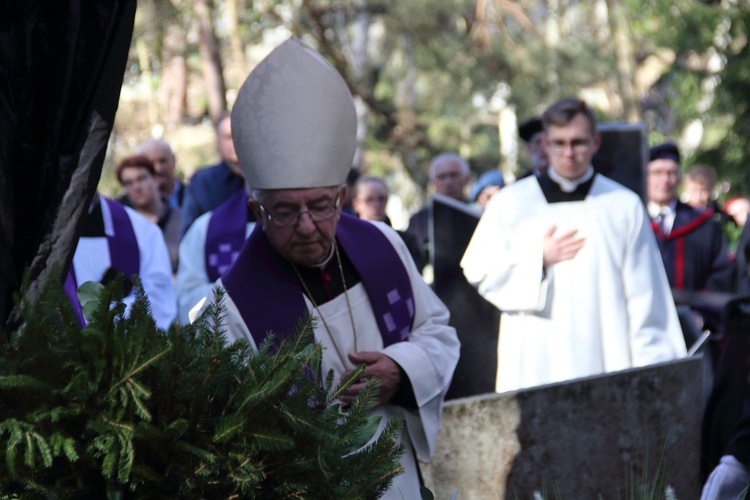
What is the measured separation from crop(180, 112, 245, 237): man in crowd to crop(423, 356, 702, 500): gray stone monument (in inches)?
137

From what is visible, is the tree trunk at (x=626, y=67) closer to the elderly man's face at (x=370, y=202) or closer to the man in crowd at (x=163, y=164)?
the man in crowd at (x=163, y=164)

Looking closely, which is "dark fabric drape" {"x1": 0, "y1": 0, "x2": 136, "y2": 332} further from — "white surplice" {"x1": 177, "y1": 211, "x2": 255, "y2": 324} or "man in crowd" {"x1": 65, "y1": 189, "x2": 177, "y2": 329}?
"white surplice" {"x1": 177, "y1": 211, "x2": 255, "y2": 324}

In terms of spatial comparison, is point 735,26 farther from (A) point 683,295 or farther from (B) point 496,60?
(B) point 496,60

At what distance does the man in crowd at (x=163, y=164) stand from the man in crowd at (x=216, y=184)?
45.1 inches

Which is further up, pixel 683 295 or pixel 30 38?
pixel 30 38

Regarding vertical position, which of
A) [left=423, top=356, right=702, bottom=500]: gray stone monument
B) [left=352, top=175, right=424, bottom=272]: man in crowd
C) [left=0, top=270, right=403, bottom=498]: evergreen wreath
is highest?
[left=352, top=175, right=424, bottom=272]: man in crowd

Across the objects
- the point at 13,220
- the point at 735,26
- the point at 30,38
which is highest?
the point at 735,26

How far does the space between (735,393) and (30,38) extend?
8.83ft

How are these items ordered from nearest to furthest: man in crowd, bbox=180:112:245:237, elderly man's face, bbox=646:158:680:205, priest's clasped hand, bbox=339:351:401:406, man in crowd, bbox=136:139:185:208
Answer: priest's clasped hand, bbox=339:351:401:406 < man in crowd, bbox=180:112:245:237 < man in crowd, bbox=136:139:185:208 < elderly man's face, bbox=646:158:680:205

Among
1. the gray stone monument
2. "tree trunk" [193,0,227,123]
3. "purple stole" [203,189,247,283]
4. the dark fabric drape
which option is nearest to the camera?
the dark fabric drape

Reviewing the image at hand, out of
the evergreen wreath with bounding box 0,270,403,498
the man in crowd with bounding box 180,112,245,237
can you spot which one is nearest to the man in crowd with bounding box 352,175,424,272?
the man in crowd with bounding box 180,112,245,237

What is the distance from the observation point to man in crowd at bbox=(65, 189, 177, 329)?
600 centimetres

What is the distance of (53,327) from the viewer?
2203 millimetres

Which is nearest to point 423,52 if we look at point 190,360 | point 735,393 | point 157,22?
point 157,22
